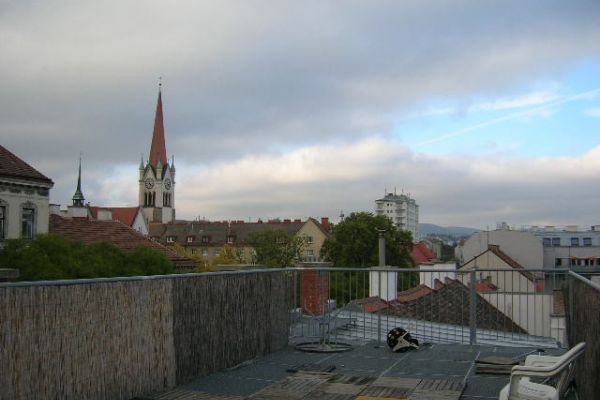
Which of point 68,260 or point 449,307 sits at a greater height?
point 68,260

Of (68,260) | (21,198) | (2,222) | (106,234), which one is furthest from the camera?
(106,234)

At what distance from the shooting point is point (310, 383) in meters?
8.16

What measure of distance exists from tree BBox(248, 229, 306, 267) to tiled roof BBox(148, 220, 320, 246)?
111 ft

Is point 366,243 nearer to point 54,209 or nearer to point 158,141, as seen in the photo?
point 54,209

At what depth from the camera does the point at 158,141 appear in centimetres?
13838

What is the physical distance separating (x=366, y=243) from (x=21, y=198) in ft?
131

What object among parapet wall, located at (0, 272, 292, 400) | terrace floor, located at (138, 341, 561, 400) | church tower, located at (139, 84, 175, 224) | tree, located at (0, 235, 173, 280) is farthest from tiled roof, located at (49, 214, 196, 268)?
church tower, located at (139, 84, 175, 224)

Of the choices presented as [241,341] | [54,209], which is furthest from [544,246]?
[241,341]

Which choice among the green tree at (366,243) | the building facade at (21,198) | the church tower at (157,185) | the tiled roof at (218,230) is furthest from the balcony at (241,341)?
the church tower at (157,185)

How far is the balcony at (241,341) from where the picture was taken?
5953 mm

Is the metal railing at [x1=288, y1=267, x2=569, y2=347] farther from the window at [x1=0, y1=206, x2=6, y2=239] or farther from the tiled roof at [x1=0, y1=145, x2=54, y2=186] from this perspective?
the tiled roof at [x1=0, y1=145, x2=54, y2=186]

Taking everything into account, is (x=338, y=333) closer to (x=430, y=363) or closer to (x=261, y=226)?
(x=430, y=363)

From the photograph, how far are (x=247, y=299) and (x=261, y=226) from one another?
114m

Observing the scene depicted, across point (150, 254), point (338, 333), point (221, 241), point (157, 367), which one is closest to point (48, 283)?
point (157, 367)
